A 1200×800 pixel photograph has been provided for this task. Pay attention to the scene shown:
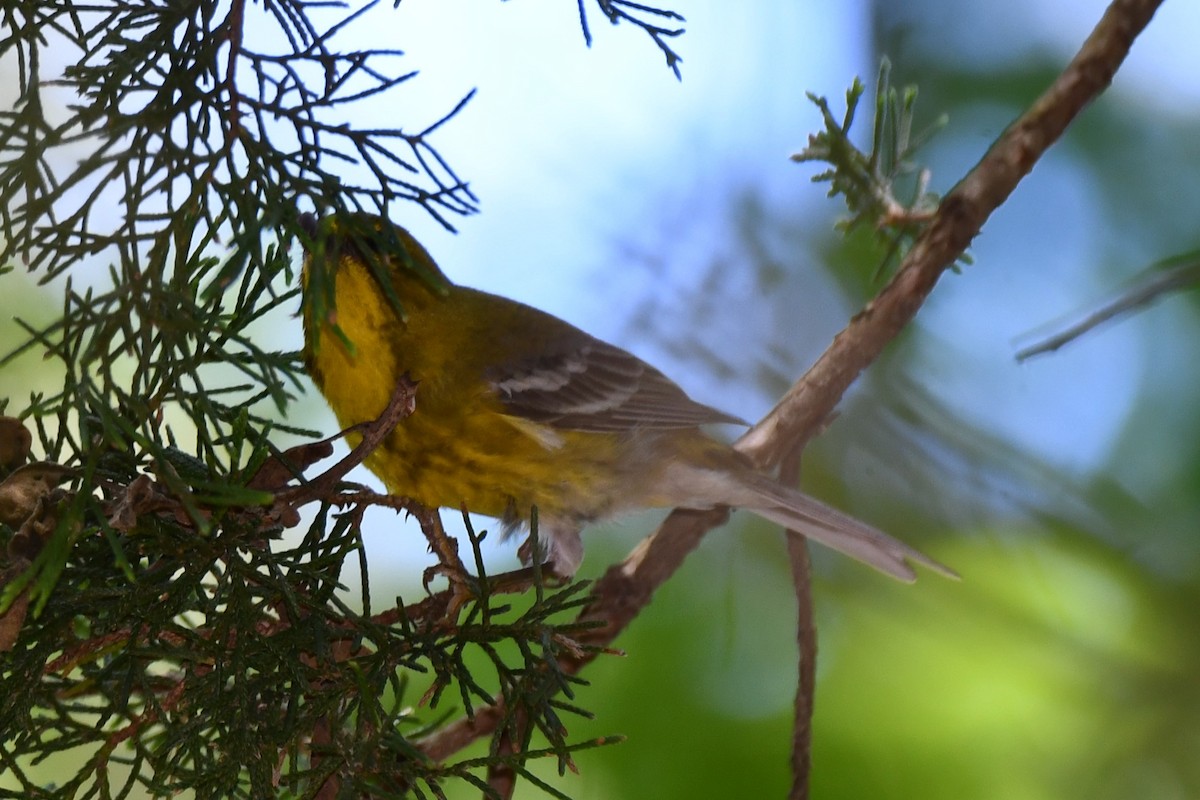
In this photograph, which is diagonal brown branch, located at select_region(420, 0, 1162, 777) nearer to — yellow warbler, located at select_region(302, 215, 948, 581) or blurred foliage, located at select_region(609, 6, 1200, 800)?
yellow warbler, located at select_region(302, 215, 948, 581)

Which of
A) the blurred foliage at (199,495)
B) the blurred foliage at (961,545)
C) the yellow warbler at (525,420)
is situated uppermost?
the blurred foliage at (961,545)

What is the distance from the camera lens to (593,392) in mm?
2330

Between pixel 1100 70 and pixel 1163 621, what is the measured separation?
1.86 meters

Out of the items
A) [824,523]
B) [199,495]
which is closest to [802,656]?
[824,523]

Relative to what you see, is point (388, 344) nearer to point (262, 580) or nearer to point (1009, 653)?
point (262, 580)

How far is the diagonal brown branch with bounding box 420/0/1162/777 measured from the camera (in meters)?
1.88

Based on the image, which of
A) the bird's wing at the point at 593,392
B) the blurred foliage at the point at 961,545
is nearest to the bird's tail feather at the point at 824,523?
the bird's wing at the point at 593,392

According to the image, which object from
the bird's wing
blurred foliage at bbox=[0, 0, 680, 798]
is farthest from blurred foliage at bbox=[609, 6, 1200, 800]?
blurred foliage at bbox=[0, 0, 680, 798]

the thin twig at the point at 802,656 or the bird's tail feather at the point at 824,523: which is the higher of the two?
the bird's tail feather at the point at 824,523

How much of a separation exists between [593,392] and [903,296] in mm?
718

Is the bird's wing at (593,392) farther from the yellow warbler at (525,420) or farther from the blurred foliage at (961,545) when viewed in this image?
the blurred foliage at (961,545)

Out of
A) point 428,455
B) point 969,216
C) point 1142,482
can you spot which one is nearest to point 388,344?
point 428,455

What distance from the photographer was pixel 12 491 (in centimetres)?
109

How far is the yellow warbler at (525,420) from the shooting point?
1.90 m
